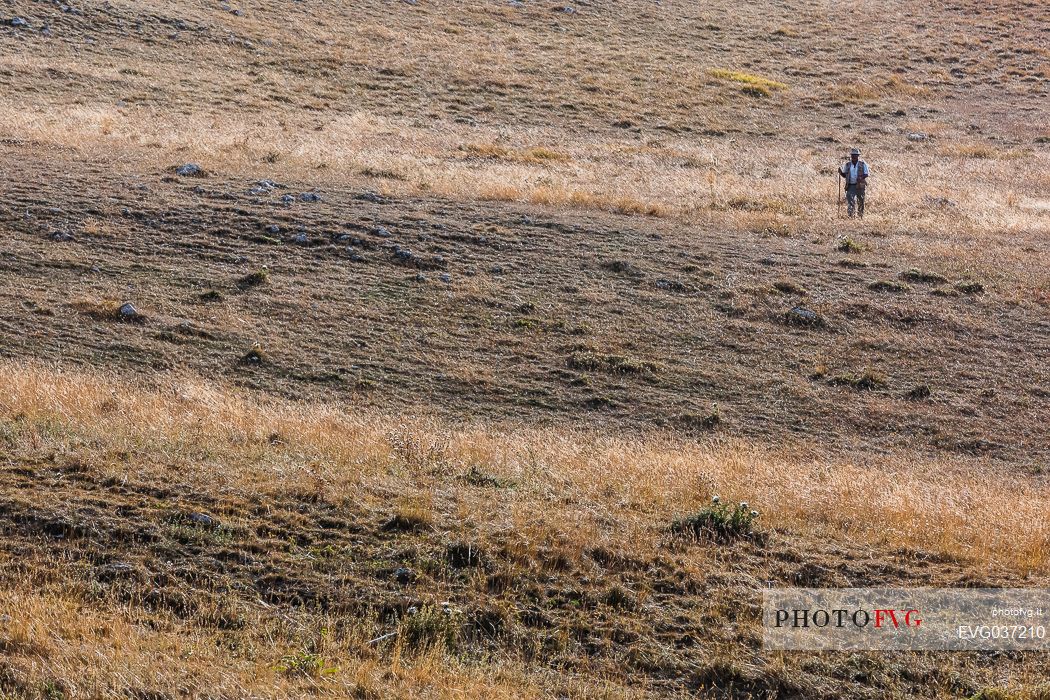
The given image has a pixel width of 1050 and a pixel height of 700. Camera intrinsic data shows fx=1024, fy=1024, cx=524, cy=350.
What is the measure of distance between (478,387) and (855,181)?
13.9 meters

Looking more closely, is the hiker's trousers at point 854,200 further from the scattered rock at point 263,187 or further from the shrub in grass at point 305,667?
the shrub in grass at point 305,667

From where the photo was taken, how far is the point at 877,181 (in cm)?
2834

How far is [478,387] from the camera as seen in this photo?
46.8ft

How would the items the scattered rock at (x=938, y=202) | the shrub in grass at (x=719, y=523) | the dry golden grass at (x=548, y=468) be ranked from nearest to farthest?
the shrub in grass at (x=719, y=523) → the dry golden grass at (x=548, y=468) → the scattered rock at (x=938, y=202)

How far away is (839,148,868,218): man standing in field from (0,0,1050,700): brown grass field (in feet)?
1.94

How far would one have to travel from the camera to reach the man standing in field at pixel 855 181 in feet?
79.0

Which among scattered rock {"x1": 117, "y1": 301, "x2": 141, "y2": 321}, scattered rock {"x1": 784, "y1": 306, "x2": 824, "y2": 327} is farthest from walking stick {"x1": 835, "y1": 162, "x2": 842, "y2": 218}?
scattered rock {"x1": 117, "y1": 301, "x2": 141, "y2": 321}

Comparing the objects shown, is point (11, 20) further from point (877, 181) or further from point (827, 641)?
point (827, 641)

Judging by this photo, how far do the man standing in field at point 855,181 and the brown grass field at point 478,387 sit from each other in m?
0.59

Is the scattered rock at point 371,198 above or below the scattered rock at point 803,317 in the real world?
above

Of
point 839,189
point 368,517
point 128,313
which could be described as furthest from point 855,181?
point 368,517

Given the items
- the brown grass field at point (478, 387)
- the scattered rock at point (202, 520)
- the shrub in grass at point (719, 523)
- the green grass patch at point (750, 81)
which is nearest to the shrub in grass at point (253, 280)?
the brown grass field at point (478, 387)

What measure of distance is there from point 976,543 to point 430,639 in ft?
17.1

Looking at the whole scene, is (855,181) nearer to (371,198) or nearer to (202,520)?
(371,198)
